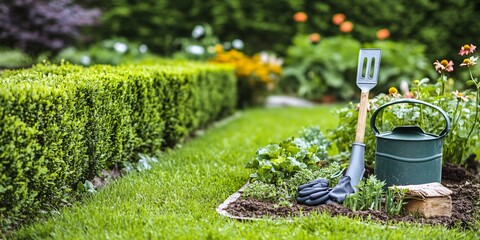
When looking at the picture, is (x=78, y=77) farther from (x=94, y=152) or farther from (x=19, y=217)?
(x=19, y=217)

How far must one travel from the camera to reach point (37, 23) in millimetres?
10273

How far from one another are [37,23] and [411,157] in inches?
327

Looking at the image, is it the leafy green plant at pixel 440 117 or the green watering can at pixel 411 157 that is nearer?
the green watering can at pixel 411 157

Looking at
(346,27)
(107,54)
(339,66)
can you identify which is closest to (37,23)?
(107,54)

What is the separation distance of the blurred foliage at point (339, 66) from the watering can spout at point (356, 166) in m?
6.67

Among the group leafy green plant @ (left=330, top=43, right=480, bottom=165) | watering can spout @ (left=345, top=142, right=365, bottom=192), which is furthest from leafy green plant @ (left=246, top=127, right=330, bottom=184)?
leafy green plant @ (left=330, top=43, right=480, bottom=165)

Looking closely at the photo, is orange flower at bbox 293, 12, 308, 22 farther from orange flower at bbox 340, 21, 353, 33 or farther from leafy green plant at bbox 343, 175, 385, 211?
leafy green plant at bbox 343, 175, 385, 211

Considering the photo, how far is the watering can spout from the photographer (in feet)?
12.9

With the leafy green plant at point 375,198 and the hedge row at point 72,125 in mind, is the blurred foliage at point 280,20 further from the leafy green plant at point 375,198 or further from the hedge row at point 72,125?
the leafy green plant at point 375,198

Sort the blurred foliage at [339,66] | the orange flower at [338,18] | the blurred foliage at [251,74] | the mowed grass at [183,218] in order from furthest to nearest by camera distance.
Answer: the orange flower at [338,18], the blurred foliage at [339,66], the blurred foliage at [251,74], the mowed grass at [183,218]

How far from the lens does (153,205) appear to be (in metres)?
3.77

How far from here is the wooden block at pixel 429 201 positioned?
141 inches

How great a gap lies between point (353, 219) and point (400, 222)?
28 cm

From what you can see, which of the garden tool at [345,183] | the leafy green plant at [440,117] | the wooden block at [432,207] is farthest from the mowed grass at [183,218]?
the leafy green plant at [440,117]
